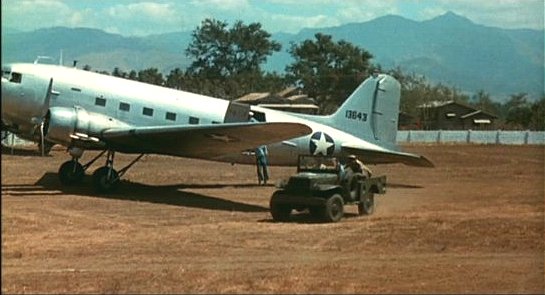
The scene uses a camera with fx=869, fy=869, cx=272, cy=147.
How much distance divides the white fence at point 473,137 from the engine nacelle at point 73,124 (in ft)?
108

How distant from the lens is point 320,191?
1580cm

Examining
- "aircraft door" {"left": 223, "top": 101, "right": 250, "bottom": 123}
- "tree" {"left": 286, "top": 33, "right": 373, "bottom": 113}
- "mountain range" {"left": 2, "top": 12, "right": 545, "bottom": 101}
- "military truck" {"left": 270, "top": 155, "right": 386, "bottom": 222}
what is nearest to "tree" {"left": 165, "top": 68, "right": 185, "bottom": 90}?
"mountain range" {"left": 2, "top": 12, "right": 545, "bottom": 101}

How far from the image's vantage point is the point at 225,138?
2072 centimetres

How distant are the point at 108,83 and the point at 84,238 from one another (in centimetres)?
944

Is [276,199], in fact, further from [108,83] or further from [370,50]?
[370,50]

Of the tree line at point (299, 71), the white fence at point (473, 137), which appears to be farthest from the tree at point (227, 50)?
the white fence at point (473, 137)

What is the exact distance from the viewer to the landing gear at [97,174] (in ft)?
69.4

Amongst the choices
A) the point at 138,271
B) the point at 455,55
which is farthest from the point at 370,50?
→ the point at 138,271

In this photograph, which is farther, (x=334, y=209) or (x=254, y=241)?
(x=334, y=209)

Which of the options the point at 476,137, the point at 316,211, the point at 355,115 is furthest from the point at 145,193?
the point at 476,137

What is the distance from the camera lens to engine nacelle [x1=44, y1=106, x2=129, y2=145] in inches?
825

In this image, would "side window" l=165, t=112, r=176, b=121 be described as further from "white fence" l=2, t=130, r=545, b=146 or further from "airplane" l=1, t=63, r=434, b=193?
"white fence" l=2, t=130, r=545, b=146

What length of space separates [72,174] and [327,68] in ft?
237

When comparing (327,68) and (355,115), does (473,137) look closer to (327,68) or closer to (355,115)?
(355,115)
